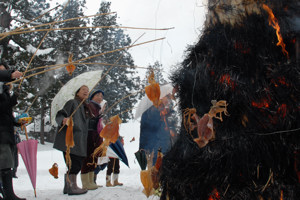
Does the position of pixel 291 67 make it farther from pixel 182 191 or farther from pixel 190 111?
pixel 182 191

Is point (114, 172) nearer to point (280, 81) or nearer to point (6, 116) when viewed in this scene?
point (6, 116)

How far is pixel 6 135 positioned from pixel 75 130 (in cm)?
103

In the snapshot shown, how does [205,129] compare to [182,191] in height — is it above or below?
above

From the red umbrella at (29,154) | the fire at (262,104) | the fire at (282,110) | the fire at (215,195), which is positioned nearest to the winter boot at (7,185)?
the red umbrella at (29,154)

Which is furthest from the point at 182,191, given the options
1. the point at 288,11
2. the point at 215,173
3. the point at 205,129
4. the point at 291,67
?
the point at 288,11

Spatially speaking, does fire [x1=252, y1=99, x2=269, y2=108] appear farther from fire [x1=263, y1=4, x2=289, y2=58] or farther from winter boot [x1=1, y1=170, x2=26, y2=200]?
winter boot [x1=1, y1=170, x2=26, y2=200]

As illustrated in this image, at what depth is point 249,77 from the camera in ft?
5.35

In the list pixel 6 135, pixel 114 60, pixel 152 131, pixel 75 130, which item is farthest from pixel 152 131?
pixel 114 60

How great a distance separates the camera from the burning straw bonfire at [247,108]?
4.98ft

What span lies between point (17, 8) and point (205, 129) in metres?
16.2

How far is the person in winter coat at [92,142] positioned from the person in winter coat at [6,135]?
120 cm

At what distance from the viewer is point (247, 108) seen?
160 cm

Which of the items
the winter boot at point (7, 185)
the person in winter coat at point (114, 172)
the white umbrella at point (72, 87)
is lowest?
the person in winter coat at point (114, 172)

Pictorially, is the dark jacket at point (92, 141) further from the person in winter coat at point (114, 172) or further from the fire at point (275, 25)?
the fire at point (275, 25)
